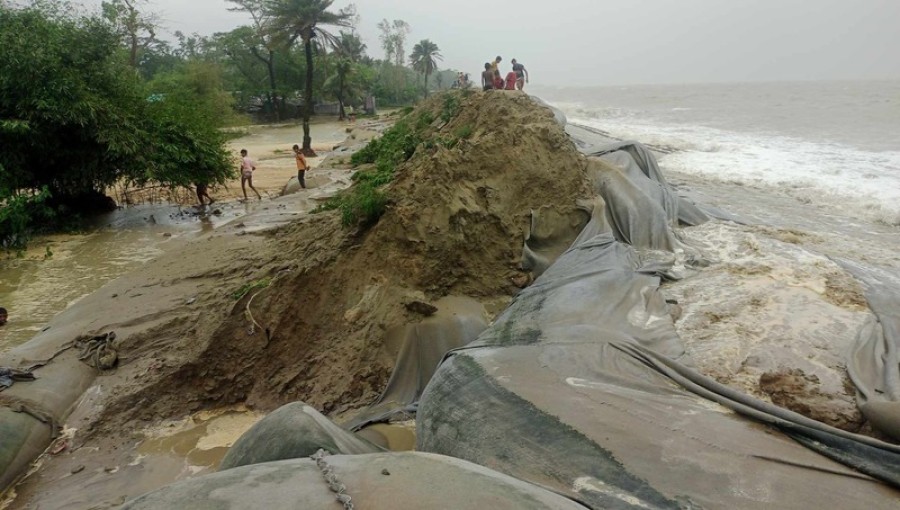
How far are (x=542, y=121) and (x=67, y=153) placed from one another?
32.2 feet

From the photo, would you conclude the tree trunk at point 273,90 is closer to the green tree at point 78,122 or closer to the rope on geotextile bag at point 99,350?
the green tree at point 78,122

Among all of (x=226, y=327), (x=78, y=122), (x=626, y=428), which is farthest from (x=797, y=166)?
(x=78, y=122)

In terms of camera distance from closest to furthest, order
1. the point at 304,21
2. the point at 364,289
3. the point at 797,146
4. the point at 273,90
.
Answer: the point at 364,289, the point at 797,146, the point at 304,21, the point at 273,90

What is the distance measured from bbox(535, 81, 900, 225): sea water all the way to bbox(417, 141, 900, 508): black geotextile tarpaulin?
9.20m

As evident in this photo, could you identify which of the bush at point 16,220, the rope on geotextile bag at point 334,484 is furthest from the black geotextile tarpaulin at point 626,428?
the bush at point 16,220

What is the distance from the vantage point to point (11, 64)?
975 cm

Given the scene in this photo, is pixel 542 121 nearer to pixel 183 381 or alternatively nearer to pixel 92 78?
pixel 183 381

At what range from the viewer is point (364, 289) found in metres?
5.39

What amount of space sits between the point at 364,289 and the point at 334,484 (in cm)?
354

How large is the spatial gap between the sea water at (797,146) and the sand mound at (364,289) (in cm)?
835

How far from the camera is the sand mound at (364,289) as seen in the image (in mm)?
4984

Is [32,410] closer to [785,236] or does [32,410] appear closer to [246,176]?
[785,236]

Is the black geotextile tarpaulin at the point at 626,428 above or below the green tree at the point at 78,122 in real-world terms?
below

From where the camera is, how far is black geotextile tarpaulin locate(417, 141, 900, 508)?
95.5 inches
